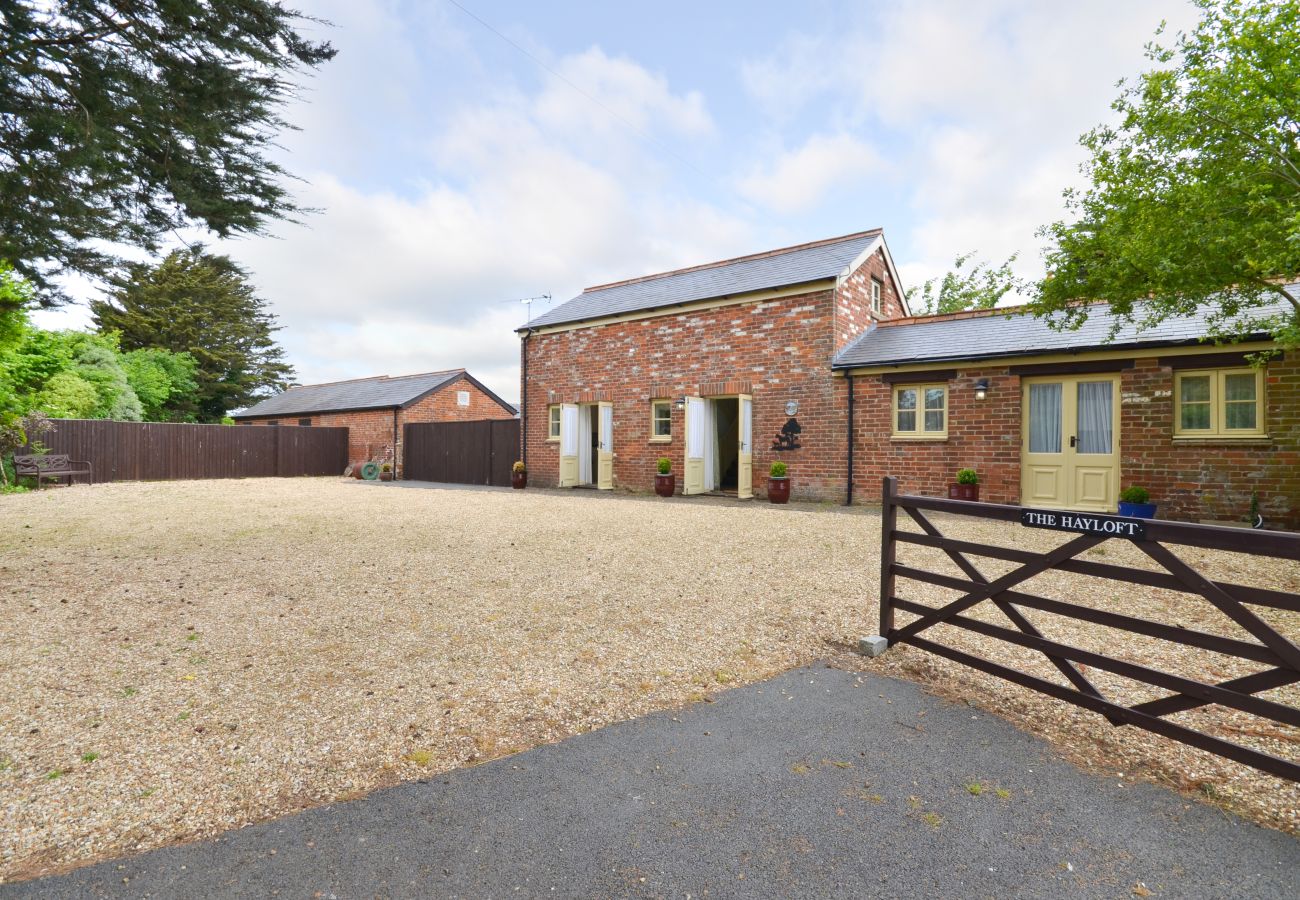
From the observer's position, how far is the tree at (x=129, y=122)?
15.6 feet

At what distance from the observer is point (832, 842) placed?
2213 millimetres

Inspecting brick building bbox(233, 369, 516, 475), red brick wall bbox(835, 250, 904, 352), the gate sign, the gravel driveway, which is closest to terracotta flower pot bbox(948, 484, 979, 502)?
the gravel driveway

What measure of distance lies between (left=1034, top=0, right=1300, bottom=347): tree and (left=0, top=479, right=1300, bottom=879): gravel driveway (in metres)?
3.31

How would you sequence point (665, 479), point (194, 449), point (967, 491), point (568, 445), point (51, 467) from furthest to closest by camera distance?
point (194, 449) → point (568, 445) → point (51, 467) → point (665, 479) → point (967, 491)

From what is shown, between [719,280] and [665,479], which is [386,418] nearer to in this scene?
[665,479]

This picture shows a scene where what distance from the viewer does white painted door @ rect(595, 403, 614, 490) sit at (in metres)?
16.5

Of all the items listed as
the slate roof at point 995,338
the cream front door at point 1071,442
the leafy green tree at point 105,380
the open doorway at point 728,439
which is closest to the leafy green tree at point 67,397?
the leafy green tree at point 105,380

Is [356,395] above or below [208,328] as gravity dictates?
below

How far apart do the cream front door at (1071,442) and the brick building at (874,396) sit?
28 millimetres

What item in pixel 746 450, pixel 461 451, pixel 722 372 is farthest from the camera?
pixel 461 451

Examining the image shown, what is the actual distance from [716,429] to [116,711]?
13.6 m

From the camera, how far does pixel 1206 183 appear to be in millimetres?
6648

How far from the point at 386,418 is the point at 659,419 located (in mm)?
13229

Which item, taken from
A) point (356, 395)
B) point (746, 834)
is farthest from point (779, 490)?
point (356, 395)
